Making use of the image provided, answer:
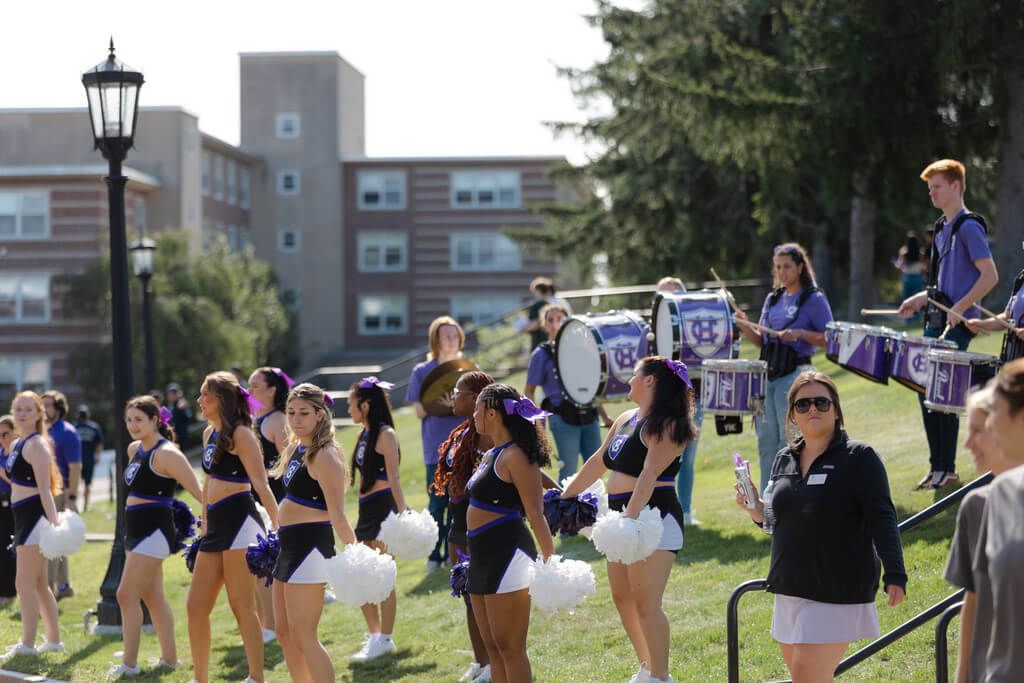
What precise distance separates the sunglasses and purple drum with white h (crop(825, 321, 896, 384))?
303 cm

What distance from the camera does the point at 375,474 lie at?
8.78 metres

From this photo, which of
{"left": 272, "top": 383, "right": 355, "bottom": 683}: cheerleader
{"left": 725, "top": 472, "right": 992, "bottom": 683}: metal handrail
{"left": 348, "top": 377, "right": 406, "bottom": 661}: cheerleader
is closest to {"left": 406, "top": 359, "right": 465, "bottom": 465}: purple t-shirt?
{"left": 348, "top": 377, "right": 406, "bottom": 661}: cheerleader

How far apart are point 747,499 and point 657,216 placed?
76.2ft

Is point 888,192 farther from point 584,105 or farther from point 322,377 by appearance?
point 322,377

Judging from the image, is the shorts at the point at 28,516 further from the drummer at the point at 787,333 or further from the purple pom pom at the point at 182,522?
the drummer at the point at 787,333

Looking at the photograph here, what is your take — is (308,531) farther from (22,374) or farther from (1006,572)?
(22,374)

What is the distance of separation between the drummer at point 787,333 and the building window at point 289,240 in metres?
52.4

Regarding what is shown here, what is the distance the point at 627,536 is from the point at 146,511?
13.2 feet

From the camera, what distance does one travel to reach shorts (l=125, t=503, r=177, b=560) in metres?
8.65

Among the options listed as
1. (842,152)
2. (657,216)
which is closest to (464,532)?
(842,152)

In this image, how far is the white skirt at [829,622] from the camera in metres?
5.18

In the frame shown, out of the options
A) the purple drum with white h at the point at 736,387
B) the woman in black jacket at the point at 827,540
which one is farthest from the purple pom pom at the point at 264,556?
the purple drum with white h at the point at 736,387

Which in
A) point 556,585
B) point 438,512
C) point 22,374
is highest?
point 556,585

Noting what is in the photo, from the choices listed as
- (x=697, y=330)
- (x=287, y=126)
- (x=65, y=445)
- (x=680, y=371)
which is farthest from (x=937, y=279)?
(x=287, y=126)
